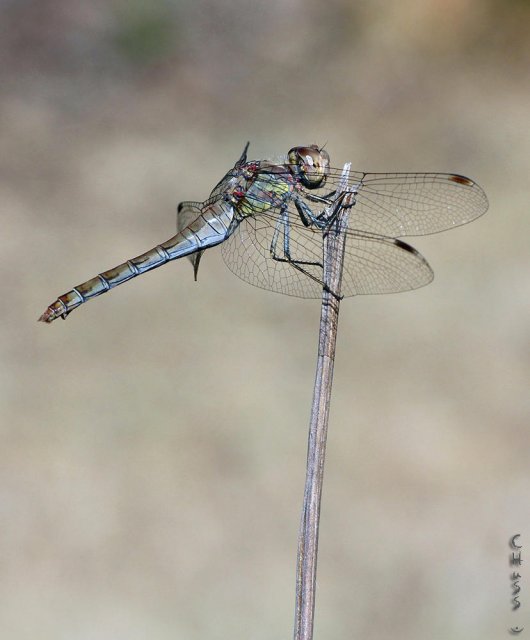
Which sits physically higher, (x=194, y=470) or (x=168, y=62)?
(x=168, y=62)

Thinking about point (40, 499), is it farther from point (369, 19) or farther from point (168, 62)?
point (369, 19)

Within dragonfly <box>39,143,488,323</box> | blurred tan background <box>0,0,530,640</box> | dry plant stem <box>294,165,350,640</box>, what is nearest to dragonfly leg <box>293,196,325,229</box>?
dragonfly <box>39,143,488,323</box>

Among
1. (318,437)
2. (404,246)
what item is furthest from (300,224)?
(318,437)

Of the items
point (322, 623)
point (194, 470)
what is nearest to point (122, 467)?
point (194, 470)

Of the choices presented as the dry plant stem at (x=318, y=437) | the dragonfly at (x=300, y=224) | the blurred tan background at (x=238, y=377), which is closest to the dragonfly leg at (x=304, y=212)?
the dragonfly at (x=300, y=224)

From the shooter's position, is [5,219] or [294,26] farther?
[294,26]

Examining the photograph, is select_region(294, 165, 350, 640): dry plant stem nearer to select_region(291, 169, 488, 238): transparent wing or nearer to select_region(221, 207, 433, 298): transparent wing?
select_region(221, 207, 433, 298): transparent wing

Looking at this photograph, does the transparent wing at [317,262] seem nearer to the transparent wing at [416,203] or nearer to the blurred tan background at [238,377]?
the transparent wing at [416,203]
